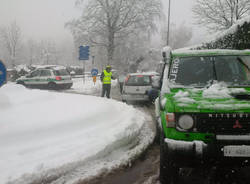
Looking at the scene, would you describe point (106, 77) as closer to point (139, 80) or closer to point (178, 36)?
point (139, 80)

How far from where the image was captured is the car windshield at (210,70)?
13.4ft

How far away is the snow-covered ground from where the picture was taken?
370cm

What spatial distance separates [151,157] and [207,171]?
1.17 meters

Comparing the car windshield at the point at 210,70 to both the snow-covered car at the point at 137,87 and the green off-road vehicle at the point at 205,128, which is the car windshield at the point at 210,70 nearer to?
the green off-road vehicle at the point at 205,128

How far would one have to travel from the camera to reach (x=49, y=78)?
17578 millimetres

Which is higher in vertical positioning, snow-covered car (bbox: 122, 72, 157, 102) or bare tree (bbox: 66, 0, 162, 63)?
bare tree (bbox: 66, 0, 162, 63)

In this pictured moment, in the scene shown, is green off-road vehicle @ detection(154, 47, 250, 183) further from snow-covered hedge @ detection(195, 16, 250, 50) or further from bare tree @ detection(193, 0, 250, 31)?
bare tree @ detection(193, 0, 250, 31)

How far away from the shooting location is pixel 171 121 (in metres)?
3.27

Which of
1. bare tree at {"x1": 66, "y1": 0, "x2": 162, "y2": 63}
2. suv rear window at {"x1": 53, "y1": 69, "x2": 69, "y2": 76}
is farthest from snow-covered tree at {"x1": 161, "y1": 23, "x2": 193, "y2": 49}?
suv rear window at {"x1": 53, "y1": 69, "x2": 69, "y2": 76}

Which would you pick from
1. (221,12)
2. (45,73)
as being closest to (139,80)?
(45,73)

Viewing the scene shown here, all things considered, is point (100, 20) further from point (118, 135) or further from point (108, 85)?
point (118, 135)

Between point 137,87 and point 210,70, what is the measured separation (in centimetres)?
685

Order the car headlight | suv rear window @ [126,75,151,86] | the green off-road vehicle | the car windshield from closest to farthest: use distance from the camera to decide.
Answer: the green off-road vehicle < the car headlight < the car windshield < suv rear window @ [126,75,151,86]

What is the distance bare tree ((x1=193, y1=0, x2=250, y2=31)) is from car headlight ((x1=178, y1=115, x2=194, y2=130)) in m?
22.1
